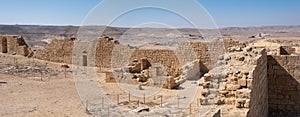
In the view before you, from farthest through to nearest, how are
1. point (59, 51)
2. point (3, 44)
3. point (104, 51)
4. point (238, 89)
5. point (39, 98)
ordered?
1. point (3, 44)
2. point (59, 51)
3. point (104, 51)
4. point (39, 98)
5. point (238, 89)

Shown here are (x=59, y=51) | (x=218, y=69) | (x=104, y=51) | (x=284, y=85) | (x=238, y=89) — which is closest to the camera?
(x=238, y=89)

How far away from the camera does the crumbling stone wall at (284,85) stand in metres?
9.89

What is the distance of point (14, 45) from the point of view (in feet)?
79.0

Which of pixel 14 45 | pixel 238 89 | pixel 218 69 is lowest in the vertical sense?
pixel 238 89

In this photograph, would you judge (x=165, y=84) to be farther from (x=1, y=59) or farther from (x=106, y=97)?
(x=1, y=59)

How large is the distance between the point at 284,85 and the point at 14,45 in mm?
19372

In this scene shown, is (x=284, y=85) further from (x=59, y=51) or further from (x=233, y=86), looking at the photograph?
(x=59, y=51)

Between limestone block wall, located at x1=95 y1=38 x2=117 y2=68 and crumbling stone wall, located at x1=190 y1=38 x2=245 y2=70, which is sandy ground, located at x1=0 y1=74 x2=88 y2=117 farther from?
crumbling stone wall, located at x1=190 y1=38 x2=245 y2=70

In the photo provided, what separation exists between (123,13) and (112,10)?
0.47 m

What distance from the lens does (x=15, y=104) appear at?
35.4 feet

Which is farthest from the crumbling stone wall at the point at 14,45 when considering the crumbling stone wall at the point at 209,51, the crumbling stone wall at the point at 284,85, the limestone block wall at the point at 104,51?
the crumbling stone wall at the point at 284,85

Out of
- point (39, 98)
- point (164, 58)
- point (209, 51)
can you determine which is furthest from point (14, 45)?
point (209, 51)

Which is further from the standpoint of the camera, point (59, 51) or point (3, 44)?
point (3, 44)

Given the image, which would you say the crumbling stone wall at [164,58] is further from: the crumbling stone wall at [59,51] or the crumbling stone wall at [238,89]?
the crumbling stone wall at [238,89]
